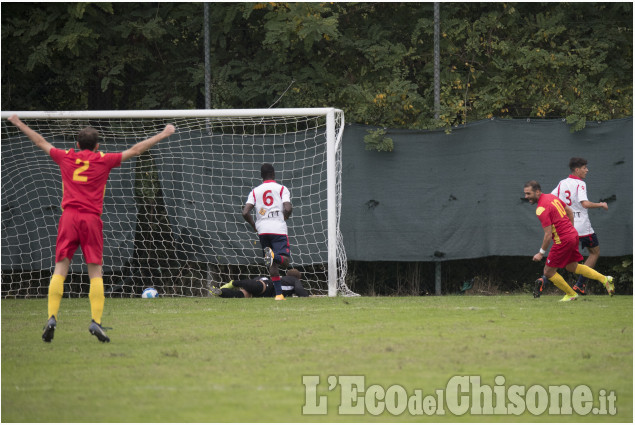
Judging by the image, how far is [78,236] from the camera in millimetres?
7164

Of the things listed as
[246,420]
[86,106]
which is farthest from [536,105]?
[246,420]

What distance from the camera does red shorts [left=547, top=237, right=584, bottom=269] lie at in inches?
393

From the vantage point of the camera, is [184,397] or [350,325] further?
[350,325]

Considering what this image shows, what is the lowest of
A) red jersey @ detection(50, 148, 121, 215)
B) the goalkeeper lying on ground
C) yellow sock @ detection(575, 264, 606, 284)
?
the goalkeeper lying on ground

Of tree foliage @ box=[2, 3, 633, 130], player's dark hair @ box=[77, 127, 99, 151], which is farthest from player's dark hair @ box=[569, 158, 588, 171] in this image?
player's dark hair @ box=[77, 127, 99, 151]

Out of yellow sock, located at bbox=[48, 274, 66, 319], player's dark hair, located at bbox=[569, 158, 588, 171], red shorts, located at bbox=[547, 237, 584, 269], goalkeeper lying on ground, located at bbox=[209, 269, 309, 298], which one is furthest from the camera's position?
goalkeeper lying on ground, located at bbox=[209, 269, 309, 298]

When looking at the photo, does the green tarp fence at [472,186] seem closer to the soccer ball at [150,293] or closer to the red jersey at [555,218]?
the red jersey at [555,218]

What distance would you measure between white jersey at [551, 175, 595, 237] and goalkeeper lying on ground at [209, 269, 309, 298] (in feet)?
12.1

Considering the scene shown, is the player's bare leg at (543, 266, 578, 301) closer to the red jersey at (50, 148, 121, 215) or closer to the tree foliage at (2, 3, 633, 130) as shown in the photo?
the tree foliage at (2, 3, 633, 130)

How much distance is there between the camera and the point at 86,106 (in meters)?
14.4

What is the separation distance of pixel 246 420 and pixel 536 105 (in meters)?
9.87

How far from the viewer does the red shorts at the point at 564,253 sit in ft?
32.8

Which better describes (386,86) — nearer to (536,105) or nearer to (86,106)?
(536,105)

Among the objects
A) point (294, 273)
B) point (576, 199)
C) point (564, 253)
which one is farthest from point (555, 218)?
point (294, 273)
